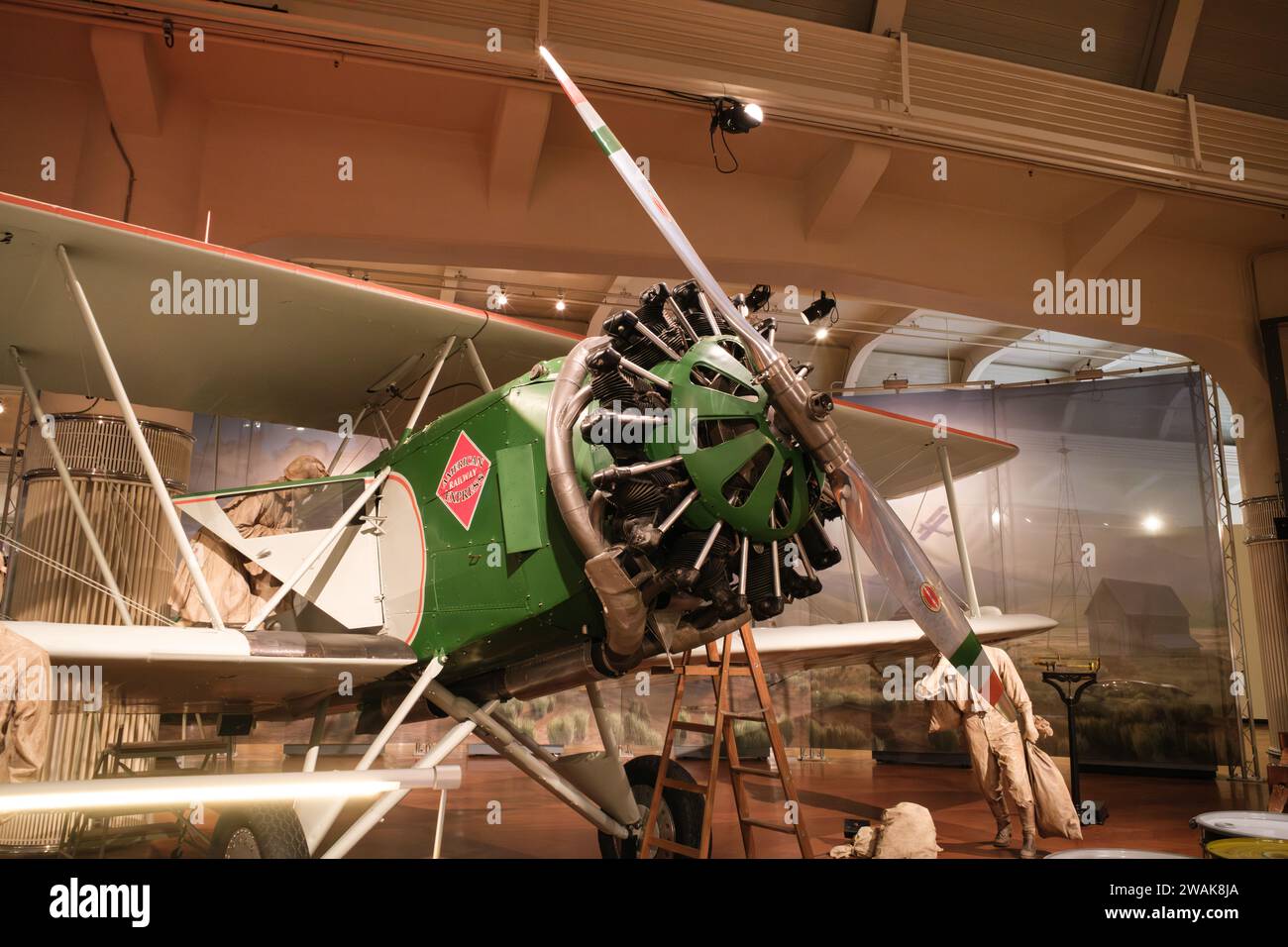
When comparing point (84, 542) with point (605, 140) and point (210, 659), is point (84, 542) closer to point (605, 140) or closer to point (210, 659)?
point (210, 659)

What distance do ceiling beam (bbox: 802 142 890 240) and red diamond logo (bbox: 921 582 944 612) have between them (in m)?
5.02

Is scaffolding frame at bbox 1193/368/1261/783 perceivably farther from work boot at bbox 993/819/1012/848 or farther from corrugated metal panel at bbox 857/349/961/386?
work boot at bbox 993/819/1012/848

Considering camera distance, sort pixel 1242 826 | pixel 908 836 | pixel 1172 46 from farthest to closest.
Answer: pixel 1172 46
pixel 908 836
pixel 1242 826

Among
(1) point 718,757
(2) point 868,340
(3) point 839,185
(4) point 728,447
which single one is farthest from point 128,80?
(2) point 868,340

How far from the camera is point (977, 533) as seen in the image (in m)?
11.8

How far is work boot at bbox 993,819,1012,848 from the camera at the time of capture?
18.6 ft

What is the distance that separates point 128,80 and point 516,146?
259 centimetres

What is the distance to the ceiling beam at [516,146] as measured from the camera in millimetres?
6184

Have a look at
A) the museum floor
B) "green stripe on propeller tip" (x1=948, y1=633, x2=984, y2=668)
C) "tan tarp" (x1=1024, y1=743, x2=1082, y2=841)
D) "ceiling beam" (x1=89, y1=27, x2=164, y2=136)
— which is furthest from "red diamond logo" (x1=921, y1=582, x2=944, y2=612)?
"ceiling beam" (x1=89, y1=27, x2=164, y2=136)

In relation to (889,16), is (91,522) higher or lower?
lower

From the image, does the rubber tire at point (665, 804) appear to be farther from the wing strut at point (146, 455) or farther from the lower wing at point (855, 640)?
the wing strut at point (146, 455)

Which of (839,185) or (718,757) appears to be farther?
(839,185)

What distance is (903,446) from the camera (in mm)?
6180
